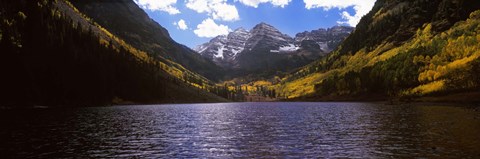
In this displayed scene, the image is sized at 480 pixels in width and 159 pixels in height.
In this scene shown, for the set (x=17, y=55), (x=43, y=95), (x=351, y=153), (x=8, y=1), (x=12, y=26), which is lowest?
(x=351, y=153)

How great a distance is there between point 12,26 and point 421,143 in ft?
505

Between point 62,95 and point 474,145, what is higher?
point 62,95

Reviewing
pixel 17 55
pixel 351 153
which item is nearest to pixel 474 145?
pixel 351 153

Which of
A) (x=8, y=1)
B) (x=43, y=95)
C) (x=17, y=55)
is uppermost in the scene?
(x=8, y=1)

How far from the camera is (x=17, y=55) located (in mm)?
143750

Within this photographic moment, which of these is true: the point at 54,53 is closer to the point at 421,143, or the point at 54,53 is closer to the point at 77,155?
the point at 77,155

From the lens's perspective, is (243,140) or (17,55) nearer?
(243,140)

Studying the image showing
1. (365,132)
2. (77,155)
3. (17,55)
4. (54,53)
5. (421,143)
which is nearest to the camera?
(77,155)

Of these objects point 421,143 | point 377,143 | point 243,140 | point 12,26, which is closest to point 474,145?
point 421,143

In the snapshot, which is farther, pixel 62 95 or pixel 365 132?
pixel 62 95

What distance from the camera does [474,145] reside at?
41.7 m

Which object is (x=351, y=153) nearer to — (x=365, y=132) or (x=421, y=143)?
(x=421, y=143)

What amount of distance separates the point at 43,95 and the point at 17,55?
19462 mm

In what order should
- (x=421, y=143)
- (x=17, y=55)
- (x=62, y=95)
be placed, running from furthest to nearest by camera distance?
(x=62, y=95) → (x=17, y=55) → (x=421, y=143)
